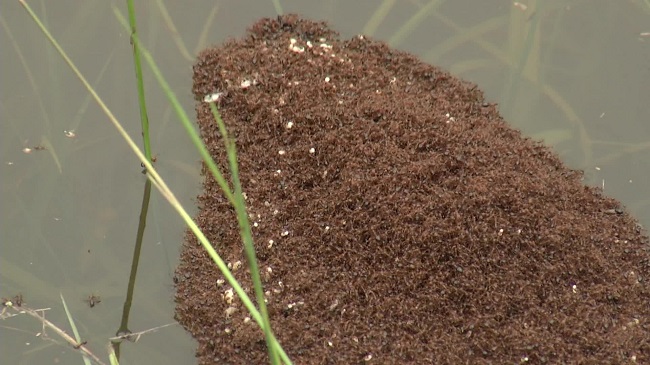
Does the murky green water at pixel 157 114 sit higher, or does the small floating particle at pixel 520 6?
the small floating particle at pixel 520 6

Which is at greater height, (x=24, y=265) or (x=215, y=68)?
(x=215, y=68)

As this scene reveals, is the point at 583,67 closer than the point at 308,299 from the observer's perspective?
No

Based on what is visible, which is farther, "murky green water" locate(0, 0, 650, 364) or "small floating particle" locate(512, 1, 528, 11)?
"small floating particle" locate(512, 1, 528, 11)

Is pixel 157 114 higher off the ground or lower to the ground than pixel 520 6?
lower

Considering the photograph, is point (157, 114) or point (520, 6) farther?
point (520, 6)

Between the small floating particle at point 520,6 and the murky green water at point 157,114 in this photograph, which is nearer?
the murky green water at point 157,114

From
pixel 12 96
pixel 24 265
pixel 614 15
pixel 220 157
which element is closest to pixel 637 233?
pixel 614 15

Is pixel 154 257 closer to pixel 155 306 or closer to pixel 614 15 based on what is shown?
pixel 155 306

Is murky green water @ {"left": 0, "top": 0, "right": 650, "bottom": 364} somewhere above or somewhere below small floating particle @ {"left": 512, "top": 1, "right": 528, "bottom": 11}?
below
